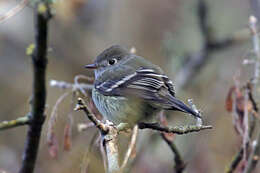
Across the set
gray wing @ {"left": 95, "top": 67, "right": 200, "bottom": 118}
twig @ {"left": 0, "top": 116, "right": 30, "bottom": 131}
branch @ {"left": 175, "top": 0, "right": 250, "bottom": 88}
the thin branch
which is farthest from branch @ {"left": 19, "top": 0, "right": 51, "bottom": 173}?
branch @ {"left": 175, "top": 0, "right": 250, "bottom": 88}

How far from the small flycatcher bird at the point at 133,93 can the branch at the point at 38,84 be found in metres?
0.99

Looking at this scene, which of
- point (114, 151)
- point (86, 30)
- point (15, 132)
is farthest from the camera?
point (86, 30)

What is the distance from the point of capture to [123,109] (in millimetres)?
→ 3301

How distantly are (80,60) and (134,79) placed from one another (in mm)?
4291

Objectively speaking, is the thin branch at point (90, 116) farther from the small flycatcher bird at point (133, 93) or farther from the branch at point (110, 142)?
the small flycatcher bird at point (133, 93)

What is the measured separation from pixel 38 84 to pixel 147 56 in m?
6.13

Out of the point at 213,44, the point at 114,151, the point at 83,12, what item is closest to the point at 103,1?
the point at 83,12

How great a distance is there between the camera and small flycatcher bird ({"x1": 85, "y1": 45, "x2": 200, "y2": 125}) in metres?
3.09

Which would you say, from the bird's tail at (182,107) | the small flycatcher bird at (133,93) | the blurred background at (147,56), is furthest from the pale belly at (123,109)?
the blurred background at (147,56)

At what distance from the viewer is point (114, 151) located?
211 centimetres

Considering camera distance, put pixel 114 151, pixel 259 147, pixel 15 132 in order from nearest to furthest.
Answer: pixel 114 151 → pixel 259 147 → pixel 15 132

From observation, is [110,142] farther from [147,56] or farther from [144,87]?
[147,56]

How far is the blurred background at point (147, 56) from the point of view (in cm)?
601

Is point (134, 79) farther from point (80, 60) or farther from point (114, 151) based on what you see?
point (80, 60)
